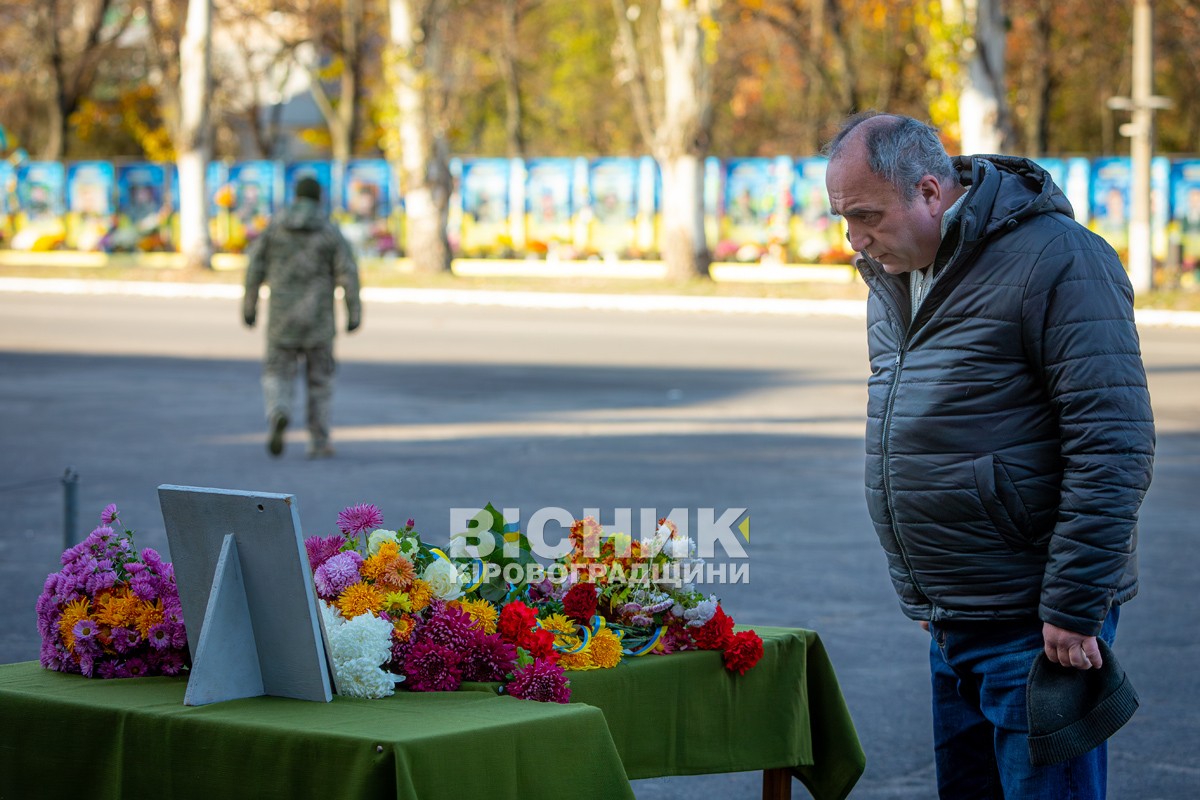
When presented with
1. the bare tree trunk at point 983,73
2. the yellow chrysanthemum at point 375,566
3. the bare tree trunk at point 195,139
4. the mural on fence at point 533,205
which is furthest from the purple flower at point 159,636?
the bare tree trunk at point 195,139

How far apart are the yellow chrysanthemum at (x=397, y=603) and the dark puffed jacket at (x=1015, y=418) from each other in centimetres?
105

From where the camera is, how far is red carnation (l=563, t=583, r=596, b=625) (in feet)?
13.0

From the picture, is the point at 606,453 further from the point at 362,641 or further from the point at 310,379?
the point at 362,641

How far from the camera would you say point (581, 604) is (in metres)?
3.96

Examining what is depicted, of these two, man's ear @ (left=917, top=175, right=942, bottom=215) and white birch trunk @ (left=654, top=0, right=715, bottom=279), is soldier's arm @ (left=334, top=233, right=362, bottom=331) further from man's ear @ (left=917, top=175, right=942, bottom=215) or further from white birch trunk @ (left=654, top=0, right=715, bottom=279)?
white birch trunk @ (left=654, top=0, right=715, bottom=279)

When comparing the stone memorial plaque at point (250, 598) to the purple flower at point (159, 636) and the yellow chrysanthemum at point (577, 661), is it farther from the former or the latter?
the yellow chrysanthemum at point (577, 661)

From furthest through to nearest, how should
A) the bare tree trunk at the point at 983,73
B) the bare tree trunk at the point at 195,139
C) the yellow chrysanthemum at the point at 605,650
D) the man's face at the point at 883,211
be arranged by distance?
the bare tree trunk at the point at 195,139 → the bare tree trunk at the point at 983,73 → the yellow chrysanthemum at the point at 605,650 → the man's face at the point at 883,211

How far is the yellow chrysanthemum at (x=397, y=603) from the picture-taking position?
3.71 m

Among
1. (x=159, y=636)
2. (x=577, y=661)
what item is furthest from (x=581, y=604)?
(x=159, y=636)

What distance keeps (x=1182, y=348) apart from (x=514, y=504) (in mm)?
13043

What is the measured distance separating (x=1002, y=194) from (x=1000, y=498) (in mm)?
615

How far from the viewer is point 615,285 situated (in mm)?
32156

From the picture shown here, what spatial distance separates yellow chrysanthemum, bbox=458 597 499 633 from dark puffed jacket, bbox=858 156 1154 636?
0.90m

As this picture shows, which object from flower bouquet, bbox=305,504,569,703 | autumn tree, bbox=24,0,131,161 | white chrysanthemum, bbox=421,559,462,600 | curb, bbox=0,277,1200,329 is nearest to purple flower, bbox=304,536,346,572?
flower bouquet, bbox=305,504,569,703
